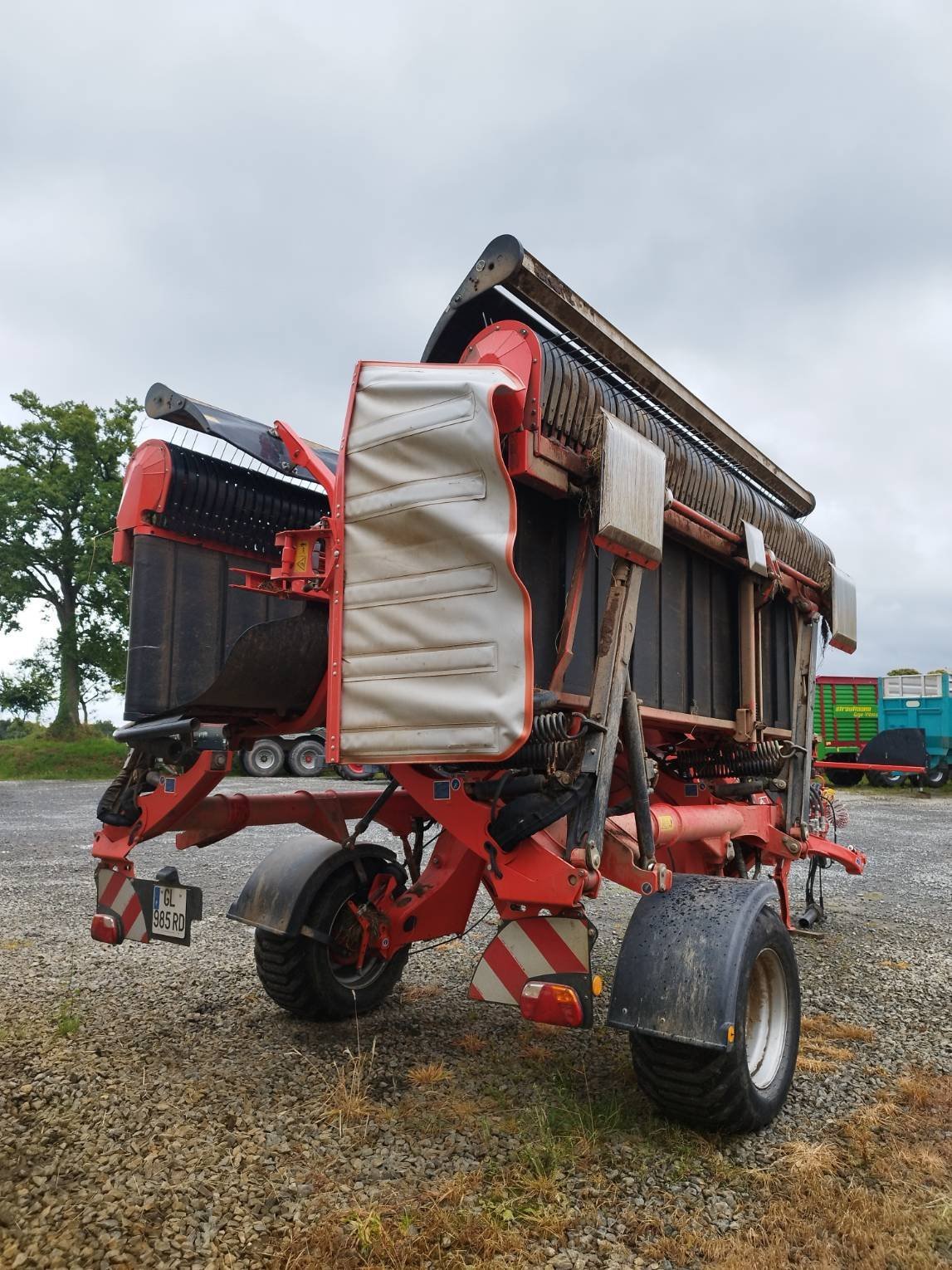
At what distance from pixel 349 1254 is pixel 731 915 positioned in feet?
5.38

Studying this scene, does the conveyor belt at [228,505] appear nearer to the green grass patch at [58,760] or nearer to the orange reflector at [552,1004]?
the orange reflector at [552,1004]

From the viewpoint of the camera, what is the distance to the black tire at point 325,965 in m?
4.39

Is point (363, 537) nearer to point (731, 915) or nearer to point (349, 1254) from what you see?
point (731, 915)

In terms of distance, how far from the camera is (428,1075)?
3848mm

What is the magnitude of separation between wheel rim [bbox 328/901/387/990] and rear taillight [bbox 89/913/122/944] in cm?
97

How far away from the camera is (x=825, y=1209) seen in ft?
9.28

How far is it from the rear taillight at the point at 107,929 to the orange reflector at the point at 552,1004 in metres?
1.85

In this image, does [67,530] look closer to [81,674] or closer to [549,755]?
[81,674]

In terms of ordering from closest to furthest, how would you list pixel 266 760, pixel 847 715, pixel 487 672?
1. pixel 487 672
2. pixel 266 760
3. pixel 847 715

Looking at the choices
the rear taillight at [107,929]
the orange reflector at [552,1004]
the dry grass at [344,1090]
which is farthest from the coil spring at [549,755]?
the rear taillight at [107,929]

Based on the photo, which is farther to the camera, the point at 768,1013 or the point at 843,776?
the point at 843,776

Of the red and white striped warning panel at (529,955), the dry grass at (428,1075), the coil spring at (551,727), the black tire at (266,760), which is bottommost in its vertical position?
the dry grass at (428,1075)

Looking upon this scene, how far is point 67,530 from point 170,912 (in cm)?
2641

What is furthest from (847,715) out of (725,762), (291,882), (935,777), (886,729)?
(291,882)
